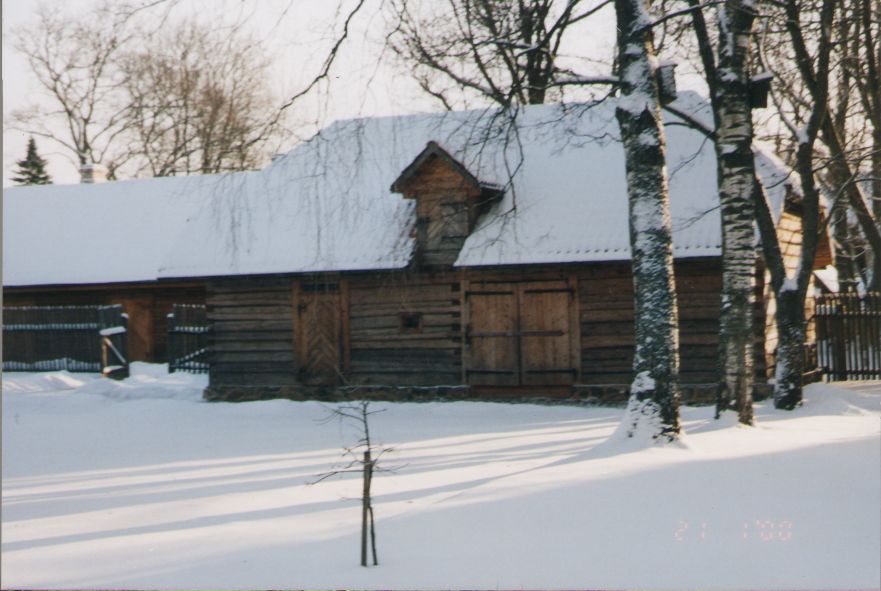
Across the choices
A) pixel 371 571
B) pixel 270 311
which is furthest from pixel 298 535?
pixel 270 311

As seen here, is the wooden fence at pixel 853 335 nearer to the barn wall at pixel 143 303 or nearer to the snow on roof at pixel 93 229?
the snow on roof at pixel 93 229

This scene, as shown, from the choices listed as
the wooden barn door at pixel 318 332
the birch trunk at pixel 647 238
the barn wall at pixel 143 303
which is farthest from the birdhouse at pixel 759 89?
the barn wall at pixel 143 303

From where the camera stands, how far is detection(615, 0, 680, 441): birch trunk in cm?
1052

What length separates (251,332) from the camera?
2092 centimetres

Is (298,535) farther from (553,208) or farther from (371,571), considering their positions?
(553,208)

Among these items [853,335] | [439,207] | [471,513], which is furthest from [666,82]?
[853,335]

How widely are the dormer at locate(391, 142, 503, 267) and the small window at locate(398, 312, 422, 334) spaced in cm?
108

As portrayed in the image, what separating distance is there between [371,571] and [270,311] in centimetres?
1485

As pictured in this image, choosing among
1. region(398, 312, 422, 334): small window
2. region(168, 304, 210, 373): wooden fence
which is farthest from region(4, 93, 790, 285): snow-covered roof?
region(168, 304, 210, 373): wooden fence

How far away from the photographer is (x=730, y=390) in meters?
12.6

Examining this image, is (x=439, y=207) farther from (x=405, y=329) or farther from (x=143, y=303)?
(x=143, y=303)

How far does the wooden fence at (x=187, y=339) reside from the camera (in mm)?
25672

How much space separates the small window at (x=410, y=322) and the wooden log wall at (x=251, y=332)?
2.48 metres

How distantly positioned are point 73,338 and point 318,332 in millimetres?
9123
